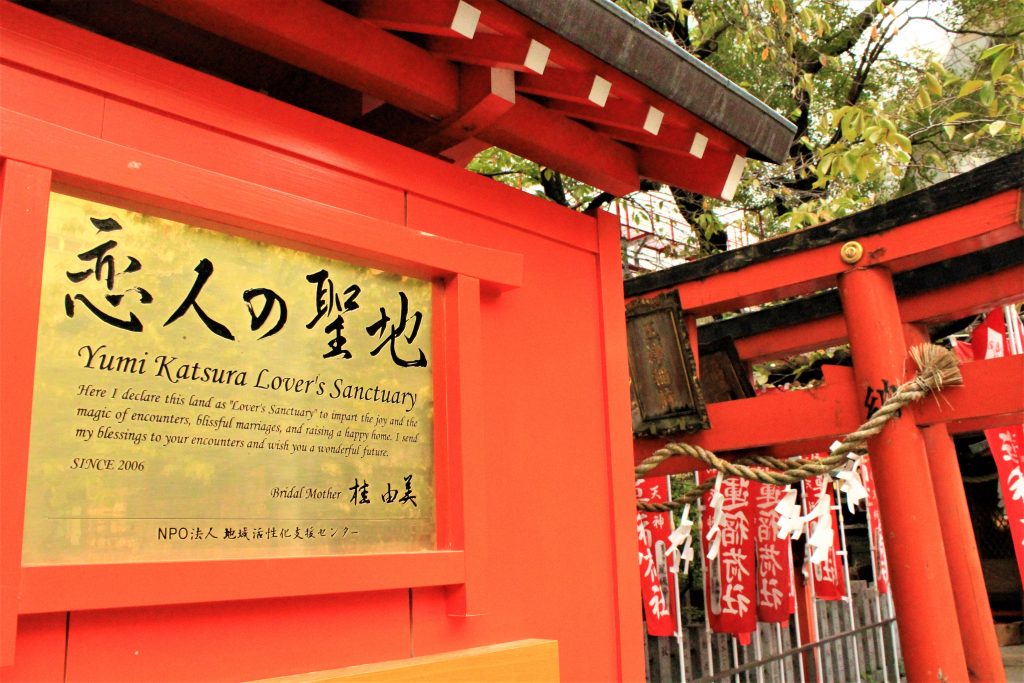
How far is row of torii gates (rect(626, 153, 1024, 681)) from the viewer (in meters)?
4.50

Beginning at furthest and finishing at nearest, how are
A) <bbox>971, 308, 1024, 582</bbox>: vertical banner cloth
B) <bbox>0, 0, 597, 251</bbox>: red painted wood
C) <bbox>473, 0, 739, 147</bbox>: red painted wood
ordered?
<bbox>971, 308, 1024, 582</bbox>: vertical banner cloth < <bbox>473, 0, 739, 147</bbox>: red painted wood < <bbox>0, 0, 597, 251</bbox>: red painted wood

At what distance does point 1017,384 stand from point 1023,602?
30.1 ft

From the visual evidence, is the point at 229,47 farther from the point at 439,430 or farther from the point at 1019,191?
the point at 1019,191

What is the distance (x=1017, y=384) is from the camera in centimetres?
443

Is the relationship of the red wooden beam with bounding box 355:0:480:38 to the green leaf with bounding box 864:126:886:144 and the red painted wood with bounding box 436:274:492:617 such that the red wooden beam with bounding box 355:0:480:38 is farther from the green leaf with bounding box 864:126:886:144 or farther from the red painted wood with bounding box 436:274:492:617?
the green leaf with bounding box 864:126:886:144

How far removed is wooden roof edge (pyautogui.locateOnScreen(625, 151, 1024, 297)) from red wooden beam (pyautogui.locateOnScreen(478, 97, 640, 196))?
2.05 metres

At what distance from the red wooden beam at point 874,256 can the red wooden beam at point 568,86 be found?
105 inches

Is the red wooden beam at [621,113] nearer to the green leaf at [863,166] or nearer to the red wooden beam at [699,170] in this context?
the red wooden beam at [699,170]

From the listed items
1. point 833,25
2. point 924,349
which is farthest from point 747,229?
point 924,349

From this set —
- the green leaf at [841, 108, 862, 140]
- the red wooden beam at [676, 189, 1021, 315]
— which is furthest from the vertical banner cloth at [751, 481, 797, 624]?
the green leaf at [841, 108, 862, 140]

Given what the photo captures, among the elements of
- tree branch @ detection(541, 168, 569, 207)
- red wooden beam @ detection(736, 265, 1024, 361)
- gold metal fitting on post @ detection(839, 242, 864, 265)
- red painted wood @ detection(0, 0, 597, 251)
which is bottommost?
red painted wood @ detection(0, 0, 597, 251)

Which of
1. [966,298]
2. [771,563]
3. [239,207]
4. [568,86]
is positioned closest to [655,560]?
[771,563]

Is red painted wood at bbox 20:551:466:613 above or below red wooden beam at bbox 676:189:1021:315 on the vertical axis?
below

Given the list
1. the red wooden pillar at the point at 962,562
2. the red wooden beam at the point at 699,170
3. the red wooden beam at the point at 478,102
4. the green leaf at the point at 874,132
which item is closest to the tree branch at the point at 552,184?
the green leaf at the point at 874,132
